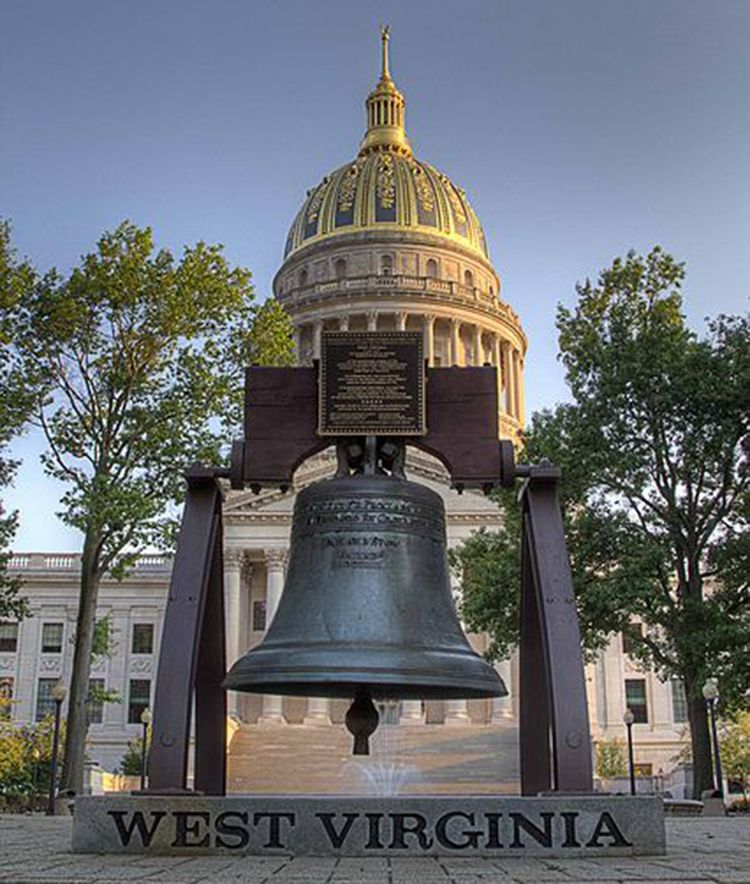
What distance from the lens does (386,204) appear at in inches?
3088

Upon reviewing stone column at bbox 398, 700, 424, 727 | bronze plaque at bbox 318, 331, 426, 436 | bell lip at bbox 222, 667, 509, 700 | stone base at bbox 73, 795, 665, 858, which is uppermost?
bronze plaque at bbox 318, 331, 426, 436

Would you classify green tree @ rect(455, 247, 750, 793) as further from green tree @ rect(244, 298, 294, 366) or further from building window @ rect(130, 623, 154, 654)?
building window @ rect(130, 623, 154, 654)

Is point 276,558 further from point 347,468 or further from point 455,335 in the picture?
point 347,468

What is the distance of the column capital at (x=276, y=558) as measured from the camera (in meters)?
55.0

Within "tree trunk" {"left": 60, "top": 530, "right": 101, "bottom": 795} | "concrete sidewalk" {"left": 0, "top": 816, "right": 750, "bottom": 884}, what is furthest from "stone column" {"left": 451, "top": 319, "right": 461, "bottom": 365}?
"concrete sidewalk" {"left": 0, "top": 816, "right": 750, "bottom": 884}

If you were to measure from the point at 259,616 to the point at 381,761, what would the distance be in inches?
688

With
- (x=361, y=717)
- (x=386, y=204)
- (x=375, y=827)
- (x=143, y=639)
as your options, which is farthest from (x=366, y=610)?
(x=386, y=204)

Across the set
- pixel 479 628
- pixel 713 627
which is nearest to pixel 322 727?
pixel 479 628

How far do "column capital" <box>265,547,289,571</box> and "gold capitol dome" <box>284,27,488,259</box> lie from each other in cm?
2988

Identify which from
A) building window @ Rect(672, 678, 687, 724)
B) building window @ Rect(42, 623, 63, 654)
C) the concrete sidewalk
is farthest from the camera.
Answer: building window @ Rect(42, 623, 63, 654)

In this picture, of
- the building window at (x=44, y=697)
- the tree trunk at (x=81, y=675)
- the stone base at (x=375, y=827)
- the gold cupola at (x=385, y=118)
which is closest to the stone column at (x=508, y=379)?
the gold cupola at (x=385, y=118)

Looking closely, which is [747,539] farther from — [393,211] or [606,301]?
[393,211]

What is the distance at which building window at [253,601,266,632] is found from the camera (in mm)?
57438

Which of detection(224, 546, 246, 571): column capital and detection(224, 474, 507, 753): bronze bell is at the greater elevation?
detection(224, 546, 246, 571): column capital
